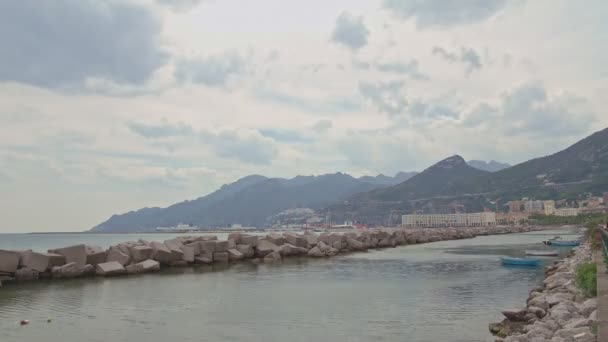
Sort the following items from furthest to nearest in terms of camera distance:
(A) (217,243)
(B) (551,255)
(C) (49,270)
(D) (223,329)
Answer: (B) (551,255)
(A) (217,243)
(C) (49,270)
(D) (223,329)

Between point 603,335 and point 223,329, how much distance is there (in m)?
7.98

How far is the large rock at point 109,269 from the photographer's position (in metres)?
24.6

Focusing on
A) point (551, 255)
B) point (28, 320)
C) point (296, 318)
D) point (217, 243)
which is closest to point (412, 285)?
point (296, 318)

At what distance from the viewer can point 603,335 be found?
7.61 metres

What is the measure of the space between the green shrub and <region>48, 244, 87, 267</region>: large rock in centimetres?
1999

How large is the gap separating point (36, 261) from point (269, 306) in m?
12.9

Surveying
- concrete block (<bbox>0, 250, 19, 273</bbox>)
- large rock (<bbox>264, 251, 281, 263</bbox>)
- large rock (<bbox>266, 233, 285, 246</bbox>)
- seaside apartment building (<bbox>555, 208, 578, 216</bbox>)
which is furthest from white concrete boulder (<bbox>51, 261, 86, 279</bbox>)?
seaside apartment building (<bbox>555, 208, 578, 216</bbox>)

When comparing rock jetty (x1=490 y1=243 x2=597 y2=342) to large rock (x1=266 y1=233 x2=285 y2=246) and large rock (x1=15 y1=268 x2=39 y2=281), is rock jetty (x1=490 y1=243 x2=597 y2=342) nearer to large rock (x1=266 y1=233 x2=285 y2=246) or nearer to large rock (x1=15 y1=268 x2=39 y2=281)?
large rock (x1=15 y1=268 x2=39 y2=281)

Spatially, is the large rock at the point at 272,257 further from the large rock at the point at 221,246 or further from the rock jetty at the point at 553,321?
the rock jetty at the point at 553,321

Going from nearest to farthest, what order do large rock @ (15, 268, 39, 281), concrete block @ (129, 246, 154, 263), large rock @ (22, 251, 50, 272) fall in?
1. large rock @ (15, 268, 39, 281)
2. large rock @ (22, 251, 50, 272)
3. concrete block @ (129, 246, 154, 263)

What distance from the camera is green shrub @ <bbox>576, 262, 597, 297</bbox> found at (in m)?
12.7

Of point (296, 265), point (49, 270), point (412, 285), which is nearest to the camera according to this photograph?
point (412, 285)

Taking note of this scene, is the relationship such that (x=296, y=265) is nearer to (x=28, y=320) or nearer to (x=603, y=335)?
(x=28, y=320)

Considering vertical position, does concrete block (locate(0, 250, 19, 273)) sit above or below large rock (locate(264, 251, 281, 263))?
above
